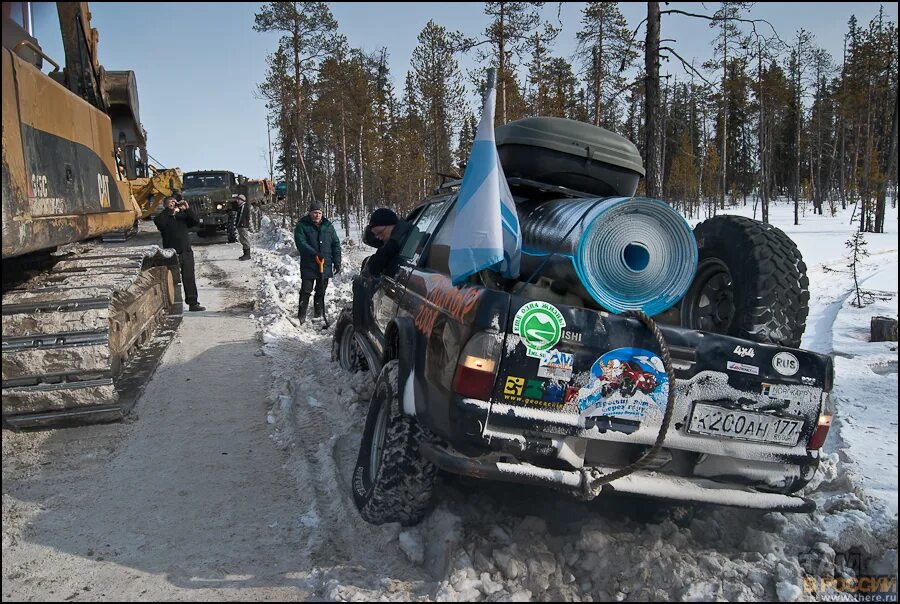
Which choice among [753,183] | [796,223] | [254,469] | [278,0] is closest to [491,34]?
[278,0]

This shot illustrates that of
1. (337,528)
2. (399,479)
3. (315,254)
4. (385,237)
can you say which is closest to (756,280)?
(399,479)

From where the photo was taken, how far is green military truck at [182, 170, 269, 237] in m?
20.6

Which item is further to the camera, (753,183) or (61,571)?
(753,183)

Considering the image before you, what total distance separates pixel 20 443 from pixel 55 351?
681 millimetres

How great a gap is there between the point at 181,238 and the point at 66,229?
584 centimetres

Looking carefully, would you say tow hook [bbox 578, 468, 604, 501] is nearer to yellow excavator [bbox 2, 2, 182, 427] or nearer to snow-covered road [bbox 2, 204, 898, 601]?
snow-covered road [bbox 2, 204, 898, 601]

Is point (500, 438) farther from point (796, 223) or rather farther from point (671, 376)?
point (796, 223)

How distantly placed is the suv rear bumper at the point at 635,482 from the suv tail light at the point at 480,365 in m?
0.31

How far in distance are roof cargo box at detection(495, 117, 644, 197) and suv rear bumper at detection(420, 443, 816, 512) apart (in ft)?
6.61

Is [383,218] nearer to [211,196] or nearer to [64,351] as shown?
[64,351]

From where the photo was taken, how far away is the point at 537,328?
2.70 metres

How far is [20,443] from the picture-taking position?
4.46 meters

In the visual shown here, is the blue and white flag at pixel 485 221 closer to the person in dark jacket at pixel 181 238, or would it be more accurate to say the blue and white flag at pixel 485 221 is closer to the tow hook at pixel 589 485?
the tow hook at pixel 589 485

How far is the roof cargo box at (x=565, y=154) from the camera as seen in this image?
404 centimetres
